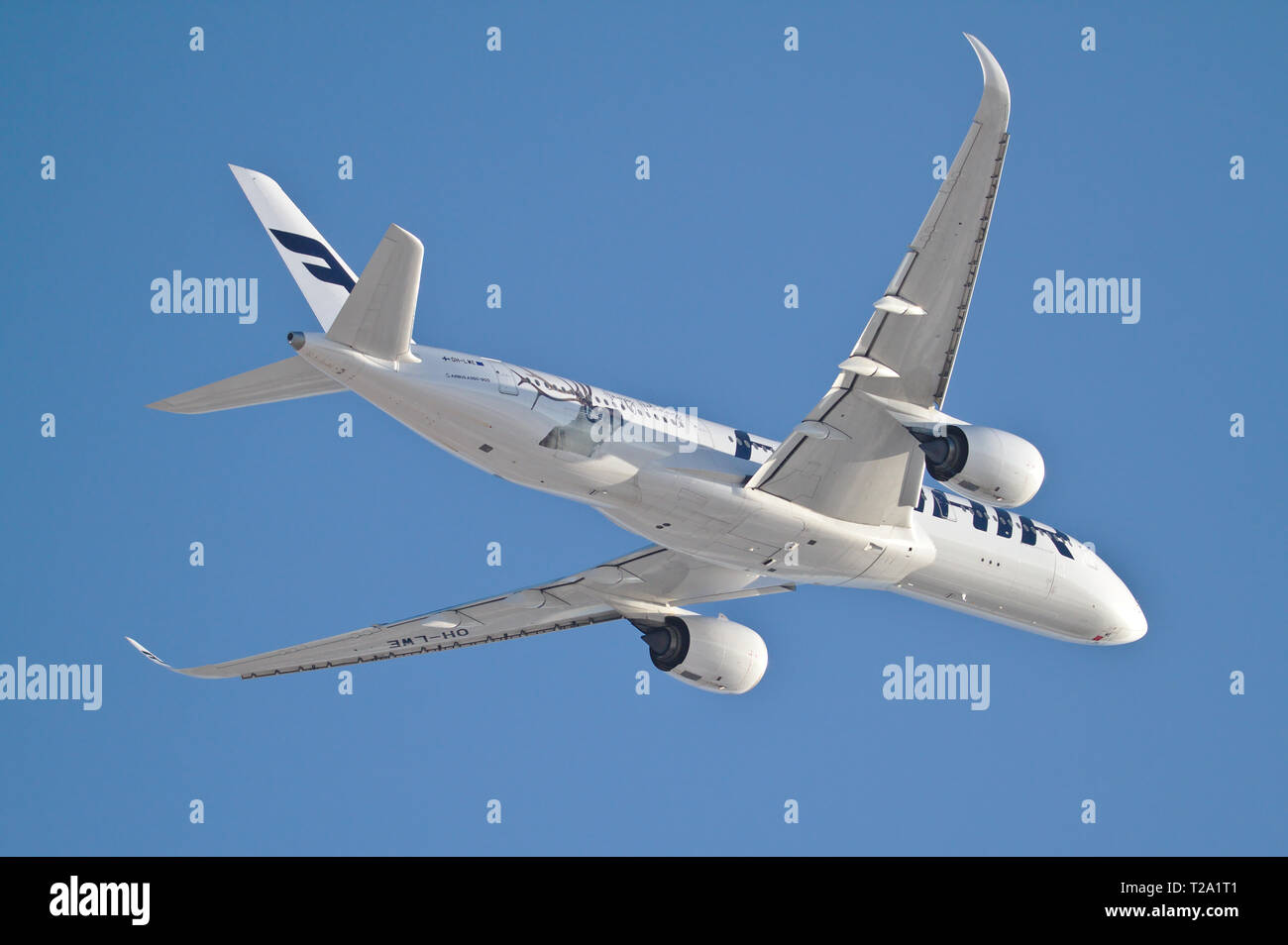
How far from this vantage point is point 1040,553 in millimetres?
30016

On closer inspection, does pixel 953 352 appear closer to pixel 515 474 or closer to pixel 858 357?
pixel 858 357

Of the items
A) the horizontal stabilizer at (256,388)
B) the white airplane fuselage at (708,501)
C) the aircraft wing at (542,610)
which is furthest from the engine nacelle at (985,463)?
the horizontal stabilizer at (256,388)

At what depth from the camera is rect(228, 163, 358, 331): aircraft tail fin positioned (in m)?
27.2

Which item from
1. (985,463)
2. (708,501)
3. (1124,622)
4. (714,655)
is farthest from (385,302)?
(1124,622)

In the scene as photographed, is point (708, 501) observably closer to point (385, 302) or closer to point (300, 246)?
point (385, 302)

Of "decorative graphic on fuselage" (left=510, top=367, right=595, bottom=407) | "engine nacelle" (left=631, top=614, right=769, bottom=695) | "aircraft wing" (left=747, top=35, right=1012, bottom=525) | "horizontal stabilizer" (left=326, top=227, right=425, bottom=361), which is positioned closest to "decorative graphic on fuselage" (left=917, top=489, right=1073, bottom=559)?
"aircraft wing" (left=747, top=35, right=1012, bottom=525)

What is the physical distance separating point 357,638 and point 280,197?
9379 millimetres

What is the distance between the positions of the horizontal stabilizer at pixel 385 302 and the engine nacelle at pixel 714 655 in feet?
33.4

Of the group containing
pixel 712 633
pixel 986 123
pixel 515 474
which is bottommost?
pixel 712 633

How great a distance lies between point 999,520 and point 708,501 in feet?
22.0

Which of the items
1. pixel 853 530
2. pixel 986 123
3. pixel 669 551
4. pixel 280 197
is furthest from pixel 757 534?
pixel 280 197

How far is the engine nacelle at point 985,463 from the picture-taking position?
25438 mm

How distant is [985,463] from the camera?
2541cm

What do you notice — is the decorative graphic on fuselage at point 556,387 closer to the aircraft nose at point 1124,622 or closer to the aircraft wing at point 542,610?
the aircraft wing at point 542,610
